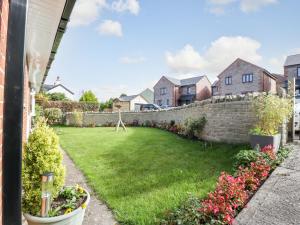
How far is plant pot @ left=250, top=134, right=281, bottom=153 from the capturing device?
648 cm

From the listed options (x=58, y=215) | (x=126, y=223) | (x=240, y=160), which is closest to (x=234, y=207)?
(x=126, y=223)

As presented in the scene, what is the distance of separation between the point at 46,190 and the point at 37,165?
1.78 feet

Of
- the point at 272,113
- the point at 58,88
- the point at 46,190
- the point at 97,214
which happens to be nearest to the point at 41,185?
the point at 46,190

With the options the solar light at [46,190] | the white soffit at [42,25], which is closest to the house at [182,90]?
the white soffit at [42,25]

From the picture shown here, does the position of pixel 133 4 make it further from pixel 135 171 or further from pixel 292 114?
pixel 292 114

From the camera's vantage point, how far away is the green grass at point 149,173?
4249 mm

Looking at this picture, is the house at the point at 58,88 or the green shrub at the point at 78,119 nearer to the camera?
the green shrub at the point at 78,119

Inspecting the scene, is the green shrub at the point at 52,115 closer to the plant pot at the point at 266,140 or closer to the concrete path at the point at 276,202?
the plant pot at the point at 266,140

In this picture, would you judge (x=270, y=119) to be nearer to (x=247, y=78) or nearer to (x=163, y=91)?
(x=247, y=78)

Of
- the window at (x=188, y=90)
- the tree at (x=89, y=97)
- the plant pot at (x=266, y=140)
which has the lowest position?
the plant pot at (x=266, y=140)

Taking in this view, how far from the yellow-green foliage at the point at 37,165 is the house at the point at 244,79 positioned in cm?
3256

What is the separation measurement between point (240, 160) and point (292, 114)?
3468 mm

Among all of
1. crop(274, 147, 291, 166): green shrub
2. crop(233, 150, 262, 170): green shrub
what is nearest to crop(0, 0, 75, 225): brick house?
crop(233, 150, 262, 170): green shrub

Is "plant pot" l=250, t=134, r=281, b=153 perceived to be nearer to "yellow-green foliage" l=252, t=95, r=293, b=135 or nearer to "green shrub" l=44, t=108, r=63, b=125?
"yellow-green foliage" l=252, t=95, r=293, b=135
